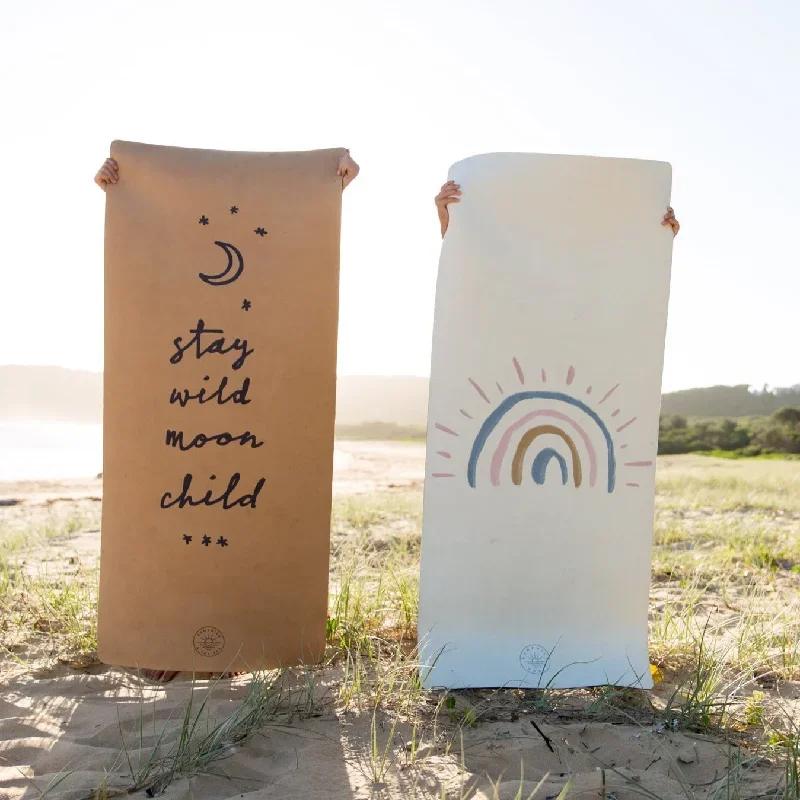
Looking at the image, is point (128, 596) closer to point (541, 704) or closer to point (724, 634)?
point (541, 704)

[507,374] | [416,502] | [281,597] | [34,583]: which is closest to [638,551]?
[507,374]

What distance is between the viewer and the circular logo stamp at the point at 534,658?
2.27 metres

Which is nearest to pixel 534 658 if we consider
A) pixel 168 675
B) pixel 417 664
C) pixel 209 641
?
pixel 417 664

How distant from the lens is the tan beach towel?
7.26ft

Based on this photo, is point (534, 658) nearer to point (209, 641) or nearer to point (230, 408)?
point (209, 641)

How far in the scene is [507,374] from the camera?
2318 mm

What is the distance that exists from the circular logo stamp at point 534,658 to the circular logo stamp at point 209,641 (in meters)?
0.90

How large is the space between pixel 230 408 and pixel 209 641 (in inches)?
27.1

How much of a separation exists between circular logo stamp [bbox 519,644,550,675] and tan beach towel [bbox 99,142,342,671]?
62 cm

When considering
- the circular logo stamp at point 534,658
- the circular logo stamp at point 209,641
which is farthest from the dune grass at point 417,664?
the circular logo stamp at point 209,641

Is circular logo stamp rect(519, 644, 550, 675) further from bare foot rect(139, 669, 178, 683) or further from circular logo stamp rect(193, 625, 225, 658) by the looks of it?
bare foot rect(139, 669, 178, 683)

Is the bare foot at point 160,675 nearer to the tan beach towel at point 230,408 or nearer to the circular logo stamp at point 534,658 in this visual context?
the tan beach towel at point 230,408

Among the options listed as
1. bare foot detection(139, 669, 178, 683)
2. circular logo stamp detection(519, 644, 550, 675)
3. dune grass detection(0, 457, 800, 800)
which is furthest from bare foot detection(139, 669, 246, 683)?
circular logo stamp detection(519, 644, 550, 675)

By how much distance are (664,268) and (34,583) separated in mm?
2507
